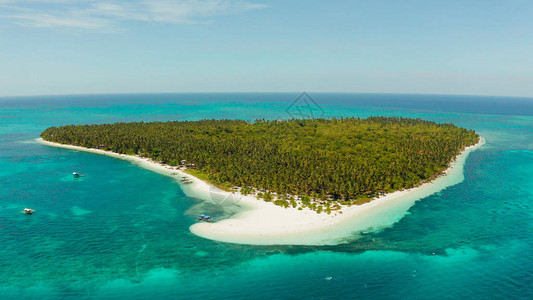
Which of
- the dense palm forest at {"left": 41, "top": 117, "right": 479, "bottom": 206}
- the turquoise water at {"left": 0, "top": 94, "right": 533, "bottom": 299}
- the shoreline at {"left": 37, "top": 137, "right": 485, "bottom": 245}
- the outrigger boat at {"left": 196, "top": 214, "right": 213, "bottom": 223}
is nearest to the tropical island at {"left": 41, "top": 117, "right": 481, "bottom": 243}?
the dense palm forest at {"left": 41, "top": 117, "right": 479, "bottom": 206}

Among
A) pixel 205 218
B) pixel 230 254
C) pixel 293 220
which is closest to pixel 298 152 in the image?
pixel 293 220

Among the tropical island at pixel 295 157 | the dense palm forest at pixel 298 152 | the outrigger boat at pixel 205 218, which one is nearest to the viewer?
the outrigger boat at pixel 205 218

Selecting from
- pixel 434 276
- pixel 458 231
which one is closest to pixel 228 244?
pixel 434 276

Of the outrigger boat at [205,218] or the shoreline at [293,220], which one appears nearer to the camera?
the shoreline at [293,220]

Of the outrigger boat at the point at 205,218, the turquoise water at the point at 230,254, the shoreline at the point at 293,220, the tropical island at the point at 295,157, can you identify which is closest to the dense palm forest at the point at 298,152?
the tropical island at the point at 295,157

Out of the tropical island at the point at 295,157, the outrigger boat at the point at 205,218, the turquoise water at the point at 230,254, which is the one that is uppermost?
the tropical island at the point at 295,157

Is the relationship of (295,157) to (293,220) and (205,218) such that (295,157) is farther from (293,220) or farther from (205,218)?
(205,218)

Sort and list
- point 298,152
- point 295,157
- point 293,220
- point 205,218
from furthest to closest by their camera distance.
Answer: point 298,152, point 295,157, point 205,218, point 293,220

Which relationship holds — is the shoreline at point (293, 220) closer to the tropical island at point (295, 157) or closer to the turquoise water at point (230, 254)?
the tropical island at point (295, 157)

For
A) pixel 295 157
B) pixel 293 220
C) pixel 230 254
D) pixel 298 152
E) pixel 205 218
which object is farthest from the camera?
pixel 298 152
